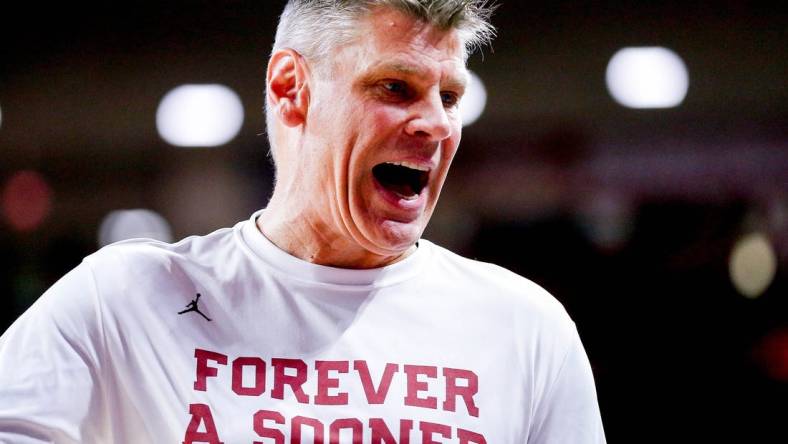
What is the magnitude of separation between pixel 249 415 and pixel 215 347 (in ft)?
0.33

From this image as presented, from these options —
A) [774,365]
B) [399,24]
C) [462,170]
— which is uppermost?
[399,24]

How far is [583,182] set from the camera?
3.75m

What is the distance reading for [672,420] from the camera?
12.4ft

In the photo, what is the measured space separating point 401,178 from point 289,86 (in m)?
0.20

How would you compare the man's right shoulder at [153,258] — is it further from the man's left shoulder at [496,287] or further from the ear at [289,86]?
the man's left shoulder at [496,287]

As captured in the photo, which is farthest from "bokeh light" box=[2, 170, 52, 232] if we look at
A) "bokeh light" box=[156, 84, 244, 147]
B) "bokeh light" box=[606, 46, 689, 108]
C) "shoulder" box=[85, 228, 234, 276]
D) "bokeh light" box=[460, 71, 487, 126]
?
"shoulder" box=[85, 228, 234, 276]

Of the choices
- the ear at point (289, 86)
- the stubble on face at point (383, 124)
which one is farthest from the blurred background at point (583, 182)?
the stubble on face at point (383, 124)

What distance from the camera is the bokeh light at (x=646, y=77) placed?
356cm

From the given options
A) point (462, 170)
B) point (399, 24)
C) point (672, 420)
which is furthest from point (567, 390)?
point (672, 420)

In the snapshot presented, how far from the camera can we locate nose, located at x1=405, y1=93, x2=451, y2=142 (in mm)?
1090

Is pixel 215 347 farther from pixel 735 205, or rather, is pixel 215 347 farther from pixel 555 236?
pixel 735 205

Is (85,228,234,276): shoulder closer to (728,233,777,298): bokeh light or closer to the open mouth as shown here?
the open mouth

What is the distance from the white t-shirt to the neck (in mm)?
20

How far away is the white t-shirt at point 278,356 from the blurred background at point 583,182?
2.42 metres
